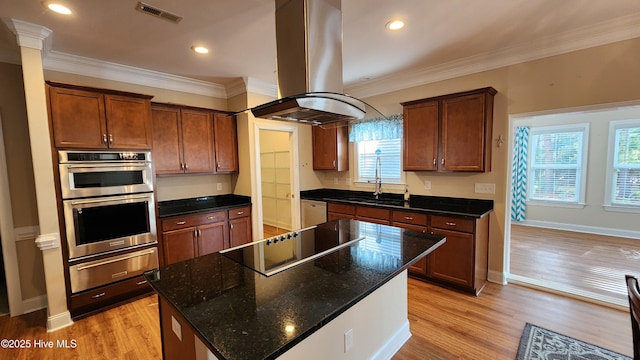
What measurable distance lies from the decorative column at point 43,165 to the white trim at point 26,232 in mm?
595

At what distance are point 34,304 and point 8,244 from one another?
70 cm

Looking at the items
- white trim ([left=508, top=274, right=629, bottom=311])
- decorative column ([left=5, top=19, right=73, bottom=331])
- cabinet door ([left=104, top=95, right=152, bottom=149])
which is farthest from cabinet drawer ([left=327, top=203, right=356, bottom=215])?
decorative column ([left=5, top=19, right=73, bottom=331])

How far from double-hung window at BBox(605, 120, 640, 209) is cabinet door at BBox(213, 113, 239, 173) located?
6.80 meters

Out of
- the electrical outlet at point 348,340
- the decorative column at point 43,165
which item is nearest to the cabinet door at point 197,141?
the decorative column at point 43,165

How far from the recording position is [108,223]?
9.21ft

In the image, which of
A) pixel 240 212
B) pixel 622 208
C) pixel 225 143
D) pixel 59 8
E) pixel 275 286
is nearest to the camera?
pixel 275 286

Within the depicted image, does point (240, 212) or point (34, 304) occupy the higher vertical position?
point (240, 212)

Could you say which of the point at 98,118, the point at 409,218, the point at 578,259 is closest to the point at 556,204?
the point at 578,259

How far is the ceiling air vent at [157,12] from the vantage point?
6.77 ft

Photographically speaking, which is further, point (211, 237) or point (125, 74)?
point (211, 237)

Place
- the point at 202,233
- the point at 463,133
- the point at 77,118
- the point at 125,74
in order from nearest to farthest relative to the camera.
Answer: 1. the point at 77,118
2. the point at 463,133
3. the point at 125,74
4. the point at 202,233

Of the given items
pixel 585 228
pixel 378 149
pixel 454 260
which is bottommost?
pixel 585 228

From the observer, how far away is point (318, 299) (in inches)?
48.4

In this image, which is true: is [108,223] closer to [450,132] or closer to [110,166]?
[110,166]
